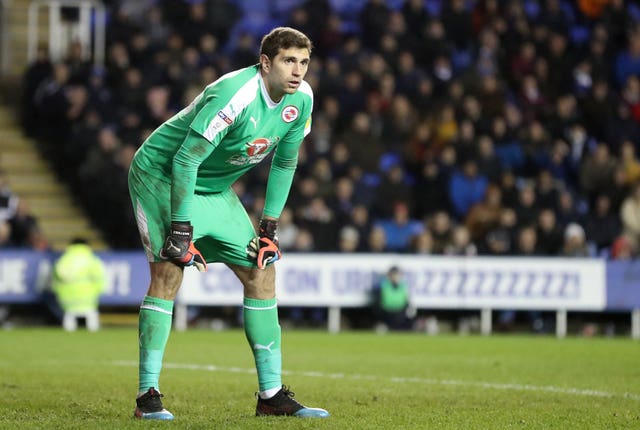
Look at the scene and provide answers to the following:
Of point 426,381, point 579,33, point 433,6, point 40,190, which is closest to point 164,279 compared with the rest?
point 426,381

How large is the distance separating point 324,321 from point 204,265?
11.6 m

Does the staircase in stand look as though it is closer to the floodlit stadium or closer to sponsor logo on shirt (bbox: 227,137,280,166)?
the floodlit stadium

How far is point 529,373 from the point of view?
446 inches

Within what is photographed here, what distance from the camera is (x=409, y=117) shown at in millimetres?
21281

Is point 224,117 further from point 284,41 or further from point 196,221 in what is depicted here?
point 196,221

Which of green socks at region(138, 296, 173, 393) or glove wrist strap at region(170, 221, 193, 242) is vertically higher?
glove wrist strap at region(170, 221, 193, 242)

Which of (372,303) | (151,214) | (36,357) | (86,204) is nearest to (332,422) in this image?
Answer: (151,214)

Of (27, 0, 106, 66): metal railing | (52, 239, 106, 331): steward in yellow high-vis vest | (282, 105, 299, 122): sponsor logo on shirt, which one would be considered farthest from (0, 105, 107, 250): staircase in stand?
(282, 105, 299, 122): sponsor logo on shirt

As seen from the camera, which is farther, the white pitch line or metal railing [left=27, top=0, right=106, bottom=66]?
metal railing [left=27, top=0, right=106, bottom=66]

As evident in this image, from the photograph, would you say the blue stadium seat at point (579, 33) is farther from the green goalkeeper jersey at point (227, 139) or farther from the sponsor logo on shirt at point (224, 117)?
the sponsor logo on shirt at point (224, 117)

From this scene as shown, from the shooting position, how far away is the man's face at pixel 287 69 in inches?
284

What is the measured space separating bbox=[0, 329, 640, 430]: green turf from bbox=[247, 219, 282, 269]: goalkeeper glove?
0.95m

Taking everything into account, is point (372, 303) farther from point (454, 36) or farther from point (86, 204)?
point (454, 36)

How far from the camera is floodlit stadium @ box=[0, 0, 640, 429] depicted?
8.95 m
